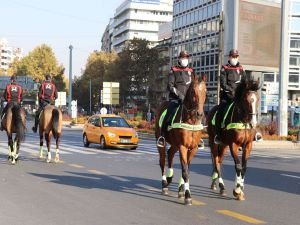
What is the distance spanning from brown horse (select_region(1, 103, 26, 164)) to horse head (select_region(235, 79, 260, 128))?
313 inches

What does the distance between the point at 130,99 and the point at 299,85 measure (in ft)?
82.2

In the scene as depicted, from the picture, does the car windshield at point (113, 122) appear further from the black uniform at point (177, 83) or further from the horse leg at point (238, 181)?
the horse leg at point (238, 181)

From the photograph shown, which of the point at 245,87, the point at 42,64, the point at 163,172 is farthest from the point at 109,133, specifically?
the point at 42,64

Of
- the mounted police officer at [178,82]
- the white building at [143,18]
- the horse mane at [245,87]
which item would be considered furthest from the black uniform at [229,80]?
the white building at [143,18]

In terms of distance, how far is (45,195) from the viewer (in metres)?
10.0

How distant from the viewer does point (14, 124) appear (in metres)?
15.8

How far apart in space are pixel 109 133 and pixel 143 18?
4540 inches

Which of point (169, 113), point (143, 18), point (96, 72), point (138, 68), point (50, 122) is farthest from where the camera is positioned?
point (143, 18)

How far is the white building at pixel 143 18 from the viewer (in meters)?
134

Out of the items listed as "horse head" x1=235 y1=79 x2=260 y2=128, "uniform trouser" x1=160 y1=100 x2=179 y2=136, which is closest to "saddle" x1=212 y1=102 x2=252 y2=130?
"horse head" x1=235 y1=79 x2=260 y2=128

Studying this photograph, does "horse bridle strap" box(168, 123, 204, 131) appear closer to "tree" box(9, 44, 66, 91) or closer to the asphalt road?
the asphalt road

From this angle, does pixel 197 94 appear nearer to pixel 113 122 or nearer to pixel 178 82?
pixel 178 82

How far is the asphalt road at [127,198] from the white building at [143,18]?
119779 mm

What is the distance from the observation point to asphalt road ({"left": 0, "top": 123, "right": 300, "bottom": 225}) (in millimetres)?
8055
